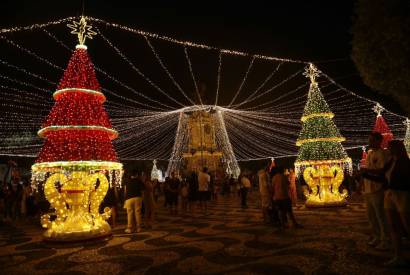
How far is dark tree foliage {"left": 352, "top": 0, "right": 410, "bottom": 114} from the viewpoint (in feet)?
20.7

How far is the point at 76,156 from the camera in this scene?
761cm

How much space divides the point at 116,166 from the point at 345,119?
16882 mm

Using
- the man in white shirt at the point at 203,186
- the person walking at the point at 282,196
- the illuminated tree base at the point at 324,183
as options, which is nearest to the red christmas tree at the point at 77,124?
the person walking at the point at 282,196

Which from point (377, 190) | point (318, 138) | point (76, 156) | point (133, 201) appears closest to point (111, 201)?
point (133, 201)

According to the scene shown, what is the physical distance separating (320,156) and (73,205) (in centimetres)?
939

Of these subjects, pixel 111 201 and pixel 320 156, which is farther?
pixel 320 156

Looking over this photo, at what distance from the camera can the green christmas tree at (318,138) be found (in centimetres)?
1266

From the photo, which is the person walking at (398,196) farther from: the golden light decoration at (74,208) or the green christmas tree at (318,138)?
the green christmas tree at (318,138)

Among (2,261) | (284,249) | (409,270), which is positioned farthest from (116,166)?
(409,270)

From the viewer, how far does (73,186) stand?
25.5 ft

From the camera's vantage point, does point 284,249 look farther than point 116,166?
No

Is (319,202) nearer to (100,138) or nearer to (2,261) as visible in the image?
(100,138)

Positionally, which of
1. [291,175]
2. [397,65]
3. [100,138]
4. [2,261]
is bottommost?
[2,261]

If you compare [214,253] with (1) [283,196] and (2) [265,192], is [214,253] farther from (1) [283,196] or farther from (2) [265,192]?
(2) [265,192]
